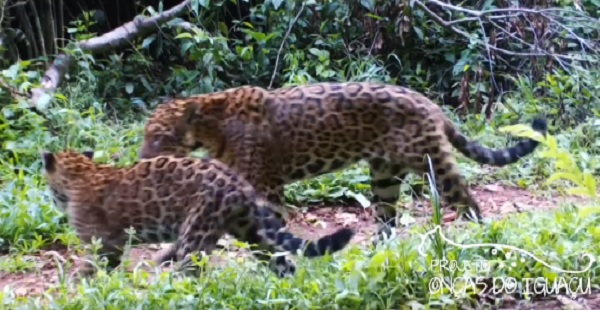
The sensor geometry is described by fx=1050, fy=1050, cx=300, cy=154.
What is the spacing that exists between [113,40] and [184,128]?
158 inches

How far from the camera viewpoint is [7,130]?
326 inches

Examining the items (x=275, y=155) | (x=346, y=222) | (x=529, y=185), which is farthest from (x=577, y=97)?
(x=275, y=155)

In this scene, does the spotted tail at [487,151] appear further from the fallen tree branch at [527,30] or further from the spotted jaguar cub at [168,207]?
the fallen tree branch at [527,30]

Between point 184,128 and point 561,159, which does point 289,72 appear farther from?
point 561,159

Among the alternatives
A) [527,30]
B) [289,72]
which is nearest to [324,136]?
[289,72]

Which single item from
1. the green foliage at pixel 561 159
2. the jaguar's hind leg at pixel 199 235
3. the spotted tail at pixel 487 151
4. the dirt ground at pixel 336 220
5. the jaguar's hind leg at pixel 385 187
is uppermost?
the green foliage at pixel 561 159

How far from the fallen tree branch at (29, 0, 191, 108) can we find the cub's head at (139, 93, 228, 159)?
2.73 m

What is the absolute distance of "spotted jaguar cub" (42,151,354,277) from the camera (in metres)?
5.28

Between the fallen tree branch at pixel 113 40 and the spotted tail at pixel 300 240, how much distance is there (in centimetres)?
429

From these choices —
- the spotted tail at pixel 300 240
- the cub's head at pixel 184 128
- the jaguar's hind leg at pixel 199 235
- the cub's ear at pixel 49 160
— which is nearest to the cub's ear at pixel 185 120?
the cub's head at pixel 184 128

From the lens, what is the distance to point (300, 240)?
521cm

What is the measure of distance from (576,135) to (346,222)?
7.60 ft

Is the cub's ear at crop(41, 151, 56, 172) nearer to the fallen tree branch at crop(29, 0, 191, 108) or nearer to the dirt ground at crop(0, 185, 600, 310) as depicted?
the dirt ground at crop(0, 185, 600, 310)

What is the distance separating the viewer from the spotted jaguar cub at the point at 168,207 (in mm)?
5281
